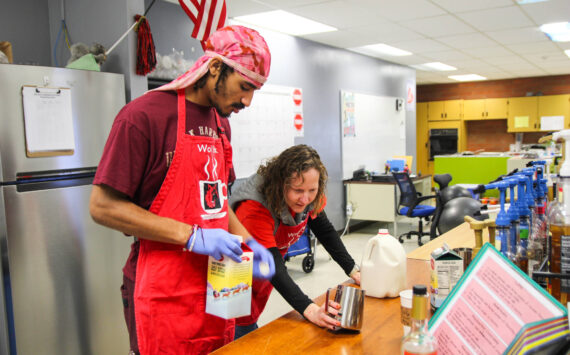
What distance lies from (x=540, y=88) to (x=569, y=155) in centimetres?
1061

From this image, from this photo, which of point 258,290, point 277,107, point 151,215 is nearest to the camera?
point 151,215

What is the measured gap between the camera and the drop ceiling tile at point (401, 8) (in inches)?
163

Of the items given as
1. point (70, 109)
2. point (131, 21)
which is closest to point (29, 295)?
point (70, 109)

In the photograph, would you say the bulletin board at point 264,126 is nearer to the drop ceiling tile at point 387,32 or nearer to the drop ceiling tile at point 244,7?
the drop ceiling tile at point 244,7

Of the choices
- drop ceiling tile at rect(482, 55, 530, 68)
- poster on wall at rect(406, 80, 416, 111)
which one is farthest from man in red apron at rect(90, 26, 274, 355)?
poster on wall at rect(406, 80, 416, 111)

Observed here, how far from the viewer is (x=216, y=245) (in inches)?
50.1

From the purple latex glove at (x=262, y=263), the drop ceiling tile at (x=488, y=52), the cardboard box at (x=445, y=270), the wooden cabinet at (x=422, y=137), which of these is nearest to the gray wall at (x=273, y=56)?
the drop ceiling tile at (x=488, y=52)

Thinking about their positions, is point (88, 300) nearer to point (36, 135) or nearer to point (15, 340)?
point (15, 340)

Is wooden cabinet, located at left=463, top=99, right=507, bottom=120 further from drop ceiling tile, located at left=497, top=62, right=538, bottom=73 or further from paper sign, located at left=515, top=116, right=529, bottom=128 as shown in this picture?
drop ceiling tile, located at left=497, top=62, right=538, bottom=73

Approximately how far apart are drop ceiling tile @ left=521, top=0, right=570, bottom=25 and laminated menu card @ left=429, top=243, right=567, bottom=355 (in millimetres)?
4401

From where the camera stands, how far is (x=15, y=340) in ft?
7.41

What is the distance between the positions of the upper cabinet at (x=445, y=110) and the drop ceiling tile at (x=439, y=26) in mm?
5702

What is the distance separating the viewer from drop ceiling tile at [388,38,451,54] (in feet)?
19.7

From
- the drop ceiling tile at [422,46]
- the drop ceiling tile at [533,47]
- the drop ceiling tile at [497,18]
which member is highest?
the drop ceiling tile at [533,47]
